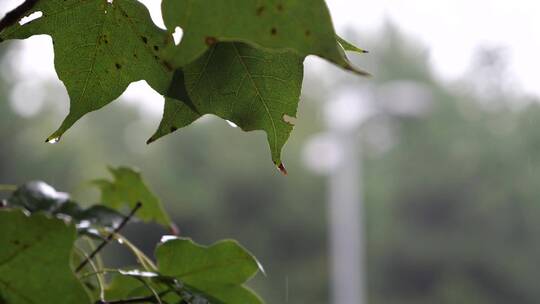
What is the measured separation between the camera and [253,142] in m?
6.85

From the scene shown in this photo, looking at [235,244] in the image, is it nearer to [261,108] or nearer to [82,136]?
[261,108]

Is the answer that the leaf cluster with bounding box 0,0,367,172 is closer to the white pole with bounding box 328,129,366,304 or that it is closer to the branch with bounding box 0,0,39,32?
the branch with bounding box 0,0,39,32

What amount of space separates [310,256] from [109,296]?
6278 millimetres

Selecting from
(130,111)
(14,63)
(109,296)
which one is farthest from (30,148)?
(109,296)

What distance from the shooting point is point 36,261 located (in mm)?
184

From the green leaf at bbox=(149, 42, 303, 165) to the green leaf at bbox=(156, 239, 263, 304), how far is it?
0.05 meters

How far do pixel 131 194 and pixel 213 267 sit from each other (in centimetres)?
11

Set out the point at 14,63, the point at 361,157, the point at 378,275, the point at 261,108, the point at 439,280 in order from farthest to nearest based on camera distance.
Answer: the point at 361,157, the point at 378,275, the point at 439,280, the point at 14,63, the point at 261,108

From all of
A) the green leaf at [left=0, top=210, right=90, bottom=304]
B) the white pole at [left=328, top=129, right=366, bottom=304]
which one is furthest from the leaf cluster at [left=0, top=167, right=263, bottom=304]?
the white pole at [left=328, top=129, right=366, bottom=304]

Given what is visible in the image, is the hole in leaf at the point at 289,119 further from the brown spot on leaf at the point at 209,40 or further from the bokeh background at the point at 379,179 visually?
the bokeh background at the point at 379,179

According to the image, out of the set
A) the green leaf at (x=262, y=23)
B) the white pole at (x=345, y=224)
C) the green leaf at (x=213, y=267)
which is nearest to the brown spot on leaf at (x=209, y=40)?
the green leaf at (x=262, y=23)

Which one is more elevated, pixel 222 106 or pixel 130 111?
pixel 222 106

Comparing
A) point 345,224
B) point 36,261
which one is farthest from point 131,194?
point 345,224

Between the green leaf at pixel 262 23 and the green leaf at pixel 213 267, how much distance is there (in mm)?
103
